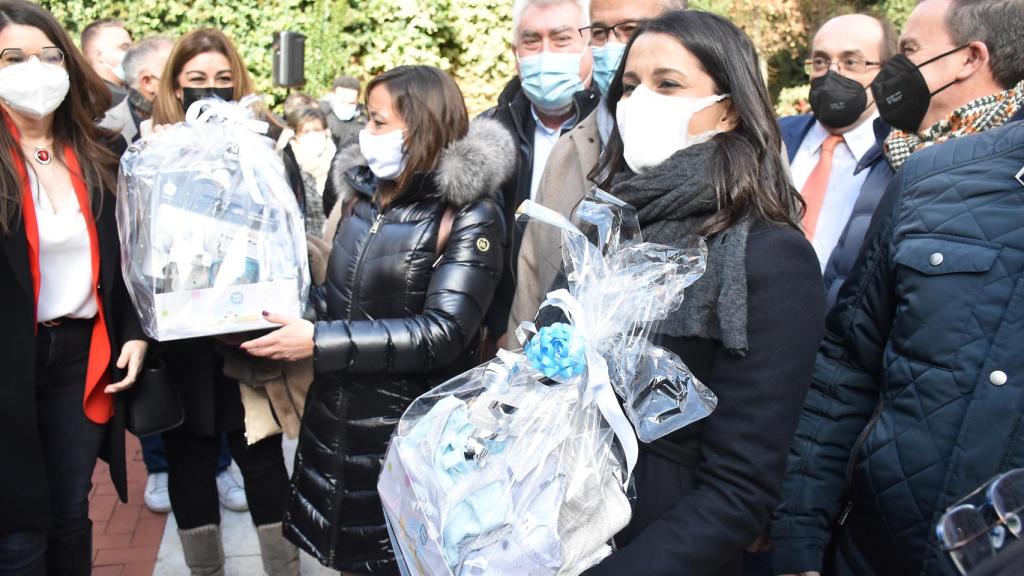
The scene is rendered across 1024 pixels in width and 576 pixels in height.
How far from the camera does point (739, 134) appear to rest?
1.77m

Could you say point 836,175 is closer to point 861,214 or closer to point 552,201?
point 861,214

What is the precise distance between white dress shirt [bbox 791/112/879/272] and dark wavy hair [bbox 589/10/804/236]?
1.61 metres

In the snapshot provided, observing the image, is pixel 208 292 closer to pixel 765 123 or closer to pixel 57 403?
pixel 57 403

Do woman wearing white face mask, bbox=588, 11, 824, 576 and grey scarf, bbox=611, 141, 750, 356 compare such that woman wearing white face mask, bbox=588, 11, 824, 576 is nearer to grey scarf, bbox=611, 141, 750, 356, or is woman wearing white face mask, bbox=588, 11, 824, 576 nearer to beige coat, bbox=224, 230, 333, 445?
grey scarf, bbox=611, 141, 750, 356

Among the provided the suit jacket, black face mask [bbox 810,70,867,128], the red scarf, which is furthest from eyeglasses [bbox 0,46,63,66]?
black face mask [bbox 810,70,867,128]

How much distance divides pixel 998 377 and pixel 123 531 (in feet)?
13.1

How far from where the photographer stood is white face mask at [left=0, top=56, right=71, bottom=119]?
105 inches

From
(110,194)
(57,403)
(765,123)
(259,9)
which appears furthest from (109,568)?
(259,9)

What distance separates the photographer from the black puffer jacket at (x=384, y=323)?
2.61 m

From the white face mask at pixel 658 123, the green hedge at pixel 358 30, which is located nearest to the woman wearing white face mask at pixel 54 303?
the white face mask at pixel 658 123

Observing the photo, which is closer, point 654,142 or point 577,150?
point 654,142

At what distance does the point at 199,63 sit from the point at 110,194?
0.84 meters

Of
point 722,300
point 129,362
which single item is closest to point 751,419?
point 722,300

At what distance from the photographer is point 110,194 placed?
2904 mm
